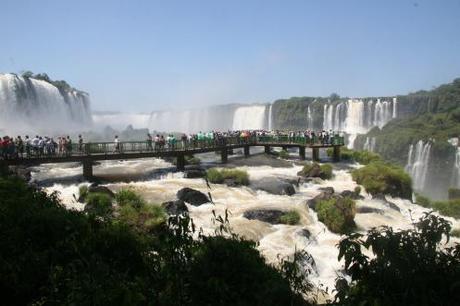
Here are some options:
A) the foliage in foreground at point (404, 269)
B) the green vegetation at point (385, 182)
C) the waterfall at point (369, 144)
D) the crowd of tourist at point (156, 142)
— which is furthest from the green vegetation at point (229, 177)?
the waterfall at point (369, 144)

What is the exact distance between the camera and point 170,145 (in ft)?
96.0

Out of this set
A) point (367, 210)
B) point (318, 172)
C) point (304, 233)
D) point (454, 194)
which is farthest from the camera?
point (454, 194)

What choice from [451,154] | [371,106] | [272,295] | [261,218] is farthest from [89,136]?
[272,295]

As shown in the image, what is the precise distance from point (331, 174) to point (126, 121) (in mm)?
85255

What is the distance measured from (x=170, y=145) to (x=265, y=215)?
13.6m

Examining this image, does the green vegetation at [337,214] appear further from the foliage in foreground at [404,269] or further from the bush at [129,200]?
the foliage in foreground at [404,269]

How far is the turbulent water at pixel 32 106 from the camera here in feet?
175

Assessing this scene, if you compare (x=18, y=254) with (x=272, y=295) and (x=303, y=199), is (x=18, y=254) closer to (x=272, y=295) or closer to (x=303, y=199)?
(x=272, y=295)

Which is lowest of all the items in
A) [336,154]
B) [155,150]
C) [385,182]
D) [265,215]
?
[265,215]

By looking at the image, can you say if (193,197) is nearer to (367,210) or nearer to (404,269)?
(367,210)

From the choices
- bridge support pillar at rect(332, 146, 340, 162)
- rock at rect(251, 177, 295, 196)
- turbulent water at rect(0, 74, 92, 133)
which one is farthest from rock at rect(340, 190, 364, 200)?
turbulent water at rect(0, 74, 92, 133)

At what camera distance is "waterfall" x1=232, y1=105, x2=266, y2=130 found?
78312mm

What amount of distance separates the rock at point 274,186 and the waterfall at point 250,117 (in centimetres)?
5353

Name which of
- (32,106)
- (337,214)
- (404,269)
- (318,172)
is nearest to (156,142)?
(318,172)
